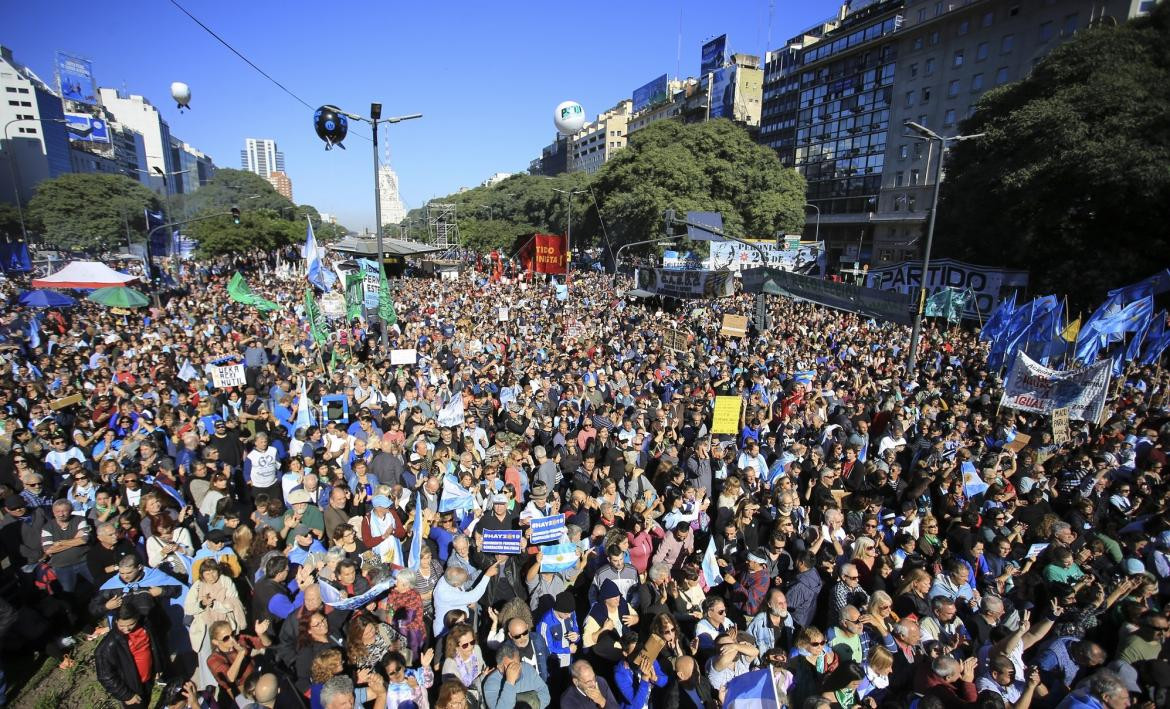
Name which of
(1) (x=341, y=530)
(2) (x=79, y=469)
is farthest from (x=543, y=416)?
(2) (x=79, y=469)

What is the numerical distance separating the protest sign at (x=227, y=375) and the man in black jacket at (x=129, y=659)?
665 centimetres

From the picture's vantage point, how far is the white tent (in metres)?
18.5

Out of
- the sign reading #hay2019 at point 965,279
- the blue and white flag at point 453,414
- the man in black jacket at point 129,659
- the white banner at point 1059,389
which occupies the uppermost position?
the sign reading #hay2019 at point 965,279

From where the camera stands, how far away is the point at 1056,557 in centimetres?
511

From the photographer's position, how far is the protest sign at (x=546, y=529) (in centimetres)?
518

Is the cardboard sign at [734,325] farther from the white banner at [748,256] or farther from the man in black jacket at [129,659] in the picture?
the white banner at [748,256]

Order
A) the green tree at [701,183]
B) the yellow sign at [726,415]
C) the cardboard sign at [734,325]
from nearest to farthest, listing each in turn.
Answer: the yellow sign at [726,415] → the cardboard sign at [734,325] → the green tree at [701,183]

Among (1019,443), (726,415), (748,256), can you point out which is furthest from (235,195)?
(1019,443)

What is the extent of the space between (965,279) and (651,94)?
98988mm

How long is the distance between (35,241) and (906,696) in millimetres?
89181

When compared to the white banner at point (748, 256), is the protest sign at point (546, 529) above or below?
below

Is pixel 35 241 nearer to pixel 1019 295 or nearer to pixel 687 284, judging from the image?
pixel 687 284

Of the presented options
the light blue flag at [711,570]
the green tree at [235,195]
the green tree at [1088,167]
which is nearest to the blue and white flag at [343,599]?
the light blue flag at [711,570]

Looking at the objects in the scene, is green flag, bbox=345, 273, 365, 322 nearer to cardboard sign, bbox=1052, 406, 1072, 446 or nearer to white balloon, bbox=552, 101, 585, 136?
cardboard sign, bbox=1052, 406, 1072, 446
